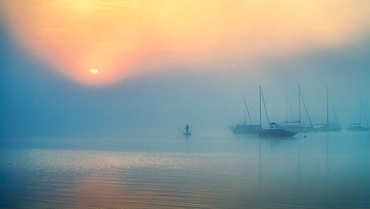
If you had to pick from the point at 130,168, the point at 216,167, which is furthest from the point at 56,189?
the point at 216,167

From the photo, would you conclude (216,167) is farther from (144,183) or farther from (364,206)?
(364,206)

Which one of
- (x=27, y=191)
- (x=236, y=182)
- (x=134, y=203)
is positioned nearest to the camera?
(x=134, y=203)

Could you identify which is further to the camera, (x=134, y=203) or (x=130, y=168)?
(x=130, y=168)

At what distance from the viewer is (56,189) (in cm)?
778

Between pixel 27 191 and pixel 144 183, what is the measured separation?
1.91m

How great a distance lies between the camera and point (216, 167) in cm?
1127

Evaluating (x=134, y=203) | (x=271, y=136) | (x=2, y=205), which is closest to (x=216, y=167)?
(x=134, y=203)

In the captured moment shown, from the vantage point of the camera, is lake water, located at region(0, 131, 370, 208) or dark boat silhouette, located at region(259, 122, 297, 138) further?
dark boat silhouette, located at region(259, 122, 297, 138)

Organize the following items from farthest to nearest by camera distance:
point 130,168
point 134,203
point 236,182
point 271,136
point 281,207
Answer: point 271,136, point 130,168, point 236,182, point 134,203, point 281,207

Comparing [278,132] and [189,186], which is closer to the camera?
[189,186]

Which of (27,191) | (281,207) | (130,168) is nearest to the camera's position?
(281,207)

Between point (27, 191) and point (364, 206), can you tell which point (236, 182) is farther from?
point (27, 191)

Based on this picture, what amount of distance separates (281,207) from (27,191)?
3961mm

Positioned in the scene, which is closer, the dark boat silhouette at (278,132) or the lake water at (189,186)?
the lake water at (189,186)
